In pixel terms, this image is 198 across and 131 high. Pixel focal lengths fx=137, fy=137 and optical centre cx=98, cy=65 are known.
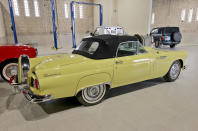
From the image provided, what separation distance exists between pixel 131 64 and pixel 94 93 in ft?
3.30

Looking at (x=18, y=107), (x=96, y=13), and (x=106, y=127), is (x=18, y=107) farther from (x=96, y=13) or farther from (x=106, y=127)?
(x=96, y=13)

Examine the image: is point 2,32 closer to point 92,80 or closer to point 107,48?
point 107,48

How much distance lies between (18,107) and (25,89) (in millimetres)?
573

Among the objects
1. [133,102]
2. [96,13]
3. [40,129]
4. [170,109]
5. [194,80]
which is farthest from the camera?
[96,13]

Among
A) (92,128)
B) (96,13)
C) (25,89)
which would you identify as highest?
(96,13)

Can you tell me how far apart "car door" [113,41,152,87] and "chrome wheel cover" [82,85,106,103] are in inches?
12.8

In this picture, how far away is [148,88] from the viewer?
3541 mm

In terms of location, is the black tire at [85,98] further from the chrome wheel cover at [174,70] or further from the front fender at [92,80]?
the chrome wheel cover at [174,70]

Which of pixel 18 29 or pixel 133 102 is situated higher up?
pixel 18 29

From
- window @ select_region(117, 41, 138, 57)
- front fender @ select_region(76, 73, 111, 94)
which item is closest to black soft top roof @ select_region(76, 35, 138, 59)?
window @ select_region(117, 41, 138, 57)

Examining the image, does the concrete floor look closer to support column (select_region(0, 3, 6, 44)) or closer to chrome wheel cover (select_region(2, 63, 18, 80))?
chrome wheel cover (select_region(2, 63, 18, 80))

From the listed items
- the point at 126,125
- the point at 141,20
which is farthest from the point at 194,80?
the point at 141,20

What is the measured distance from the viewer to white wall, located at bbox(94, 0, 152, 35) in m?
10.7

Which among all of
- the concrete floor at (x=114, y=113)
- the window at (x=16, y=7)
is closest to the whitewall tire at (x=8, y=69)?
the concrete floor at (x=114, y=113)
